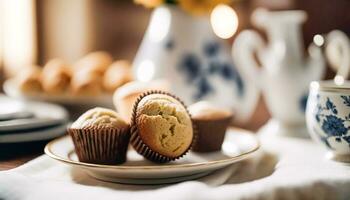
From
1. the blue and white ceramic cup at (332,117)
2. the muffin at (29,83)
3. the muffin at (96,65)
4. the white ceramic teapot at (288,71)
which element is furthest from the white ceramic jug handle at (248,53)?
the muffin at (29,83)

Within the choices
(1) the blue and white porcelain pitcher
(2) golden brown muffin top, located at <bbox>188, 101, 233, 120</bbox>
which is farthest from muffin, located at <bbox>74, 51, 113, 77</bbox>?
(2) golden brown muffin top, located at <bbox>188, 101, 233, 120</bbox>

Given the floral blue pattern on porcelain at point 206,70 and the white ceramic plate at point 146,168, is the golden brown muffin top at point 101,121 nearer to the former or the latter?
the white ceramic plate at point 146,168

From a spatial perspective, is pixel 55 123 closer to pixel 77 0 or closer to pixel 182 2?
pixel 182 2

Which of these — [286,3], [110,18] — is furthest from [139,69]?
[110,18]

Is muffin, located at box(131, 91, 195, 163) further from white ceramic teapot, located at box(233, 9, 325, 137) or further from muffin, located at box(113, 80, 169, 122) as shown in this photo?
white ceramic teapot, located at box(233, 9, 325, 137)

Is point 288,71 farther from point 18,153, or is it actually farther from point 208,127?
point 18,153
